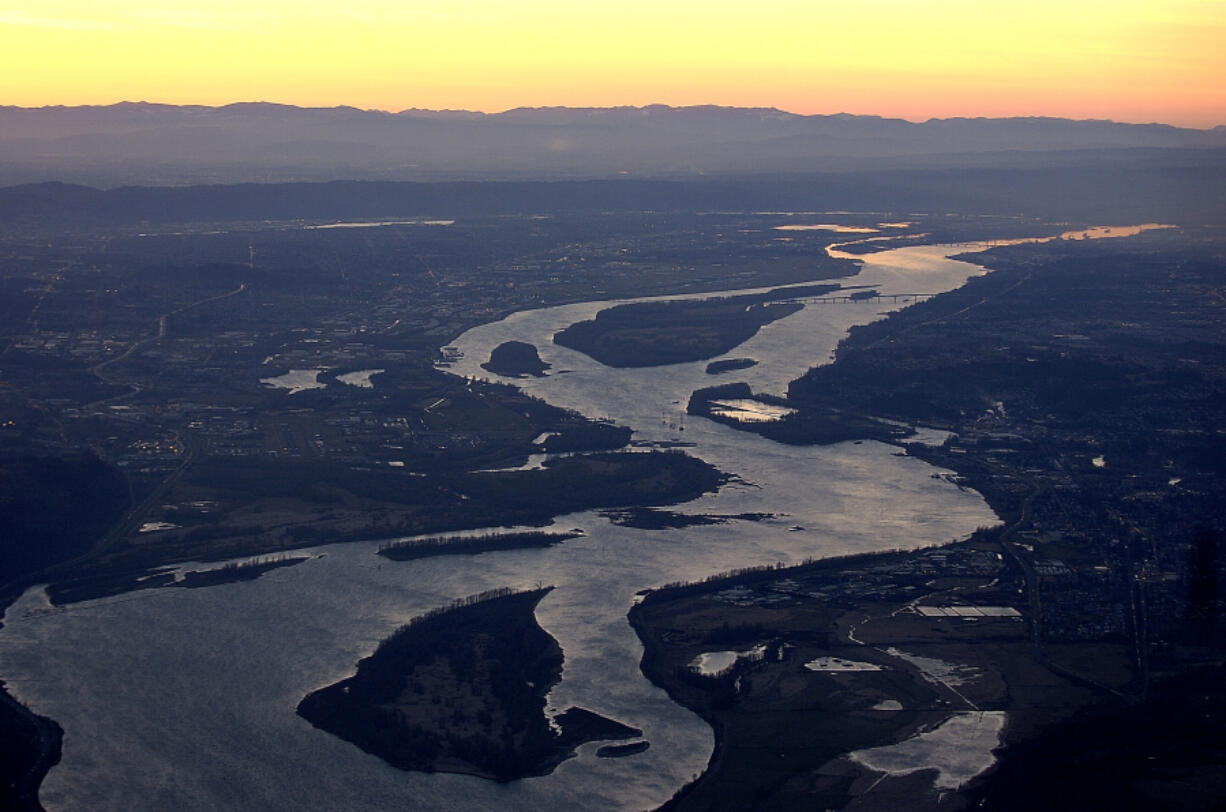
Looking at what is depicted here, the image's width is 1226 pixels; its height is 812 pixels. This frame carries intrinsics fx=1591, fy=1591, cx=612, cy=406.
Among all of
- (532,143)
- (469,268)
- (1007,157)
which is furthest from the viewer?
(532,143)

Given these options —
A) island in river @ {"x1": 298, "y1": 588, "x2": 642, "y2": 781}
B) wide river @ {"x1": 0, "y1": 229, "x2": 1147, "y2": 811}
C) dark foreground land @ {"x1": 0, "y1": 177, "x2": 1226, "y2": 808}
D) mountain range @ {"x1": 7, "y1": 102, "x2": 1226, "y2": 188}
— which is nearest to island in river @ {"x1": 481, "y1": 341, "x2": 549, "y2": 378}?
dark foreground land @ {"x1": 0, "y1": 177, "x2": 1226, "y2": 808}

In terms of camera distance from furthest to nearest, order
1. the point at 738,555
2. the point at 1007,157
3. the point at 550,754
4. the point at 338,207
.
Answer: the point at 1007,157 → the point at 338,207 → the point at 738,555 → the point at 550,754

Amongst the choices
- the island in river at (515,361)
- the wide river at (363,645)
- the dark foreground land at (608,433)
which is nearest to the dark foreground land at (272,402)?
the dark foreground land at (608,433)

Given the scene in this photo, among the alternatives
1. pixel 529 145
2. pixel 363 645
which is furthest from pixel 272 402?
pixel 529 145

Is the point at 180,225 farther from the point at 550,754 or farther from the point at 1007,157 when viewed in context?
A: the point at 1007,157

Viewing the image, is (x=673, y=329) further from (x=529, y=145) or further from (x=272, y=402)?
(x=529, y=145)

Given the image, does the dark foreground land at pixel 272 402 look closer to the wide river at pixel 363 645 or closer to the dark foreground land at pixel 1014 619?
the wide river at pixel 363 645

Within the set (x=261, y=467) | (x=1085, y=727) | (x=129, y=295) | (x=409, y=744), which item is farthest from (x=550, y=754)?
(x=129, y=295)
